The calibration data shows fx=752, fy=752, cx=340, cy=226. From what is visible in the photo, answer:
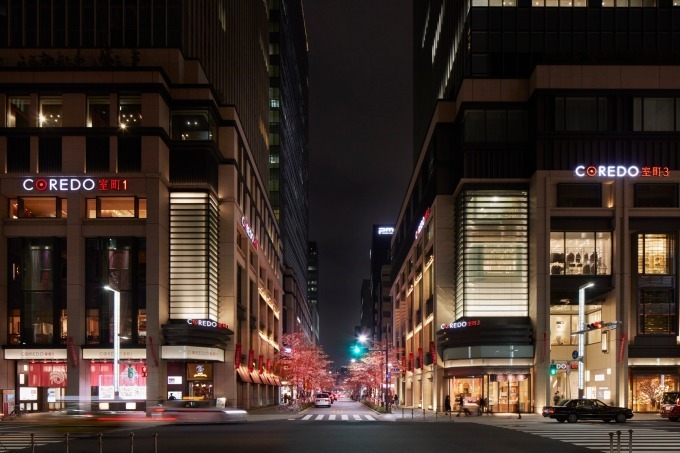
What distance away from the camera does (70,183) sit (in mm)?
58219

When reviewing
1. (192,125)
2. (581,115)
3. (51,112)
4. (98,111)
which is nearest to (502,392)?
(581,115)

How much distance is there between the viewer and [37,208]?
2355 inches

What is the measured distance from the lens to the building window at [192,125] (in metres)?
63.0

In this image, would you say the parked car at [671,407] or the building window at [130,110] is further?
the building window at [130,110]

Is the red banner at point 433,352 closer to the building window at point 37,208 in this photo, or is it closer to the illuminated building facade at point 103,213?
the illuminated building facade at point 103,213

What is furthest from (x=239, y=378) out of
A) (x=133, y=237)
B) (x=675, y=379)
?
(x=675, y=379)

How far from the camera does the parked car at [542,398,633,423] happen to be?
1852 inches

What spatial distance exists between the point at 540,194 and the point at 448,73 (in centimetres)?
2605

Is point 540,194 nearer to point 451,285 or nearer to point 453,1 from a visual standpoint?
point 451,285

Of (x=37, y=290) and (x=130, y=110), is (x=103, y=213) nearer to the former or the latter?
(x=37, y=290)

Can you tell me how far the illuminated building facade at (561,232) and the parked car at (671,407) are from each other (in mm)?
6162

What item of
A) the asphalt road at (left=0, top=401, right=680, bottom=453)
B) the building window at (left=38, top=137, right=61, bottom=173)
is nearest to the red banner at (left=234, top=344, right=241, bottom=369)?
the building window at (left=38, top=137, right=61, bottom=173)

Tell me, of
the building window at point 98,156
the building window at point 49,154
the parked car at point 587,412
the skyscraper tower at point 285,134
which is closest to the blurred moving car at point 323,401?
the building window at point 98,156

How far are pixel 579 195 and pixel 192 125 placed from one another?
1273 inches
